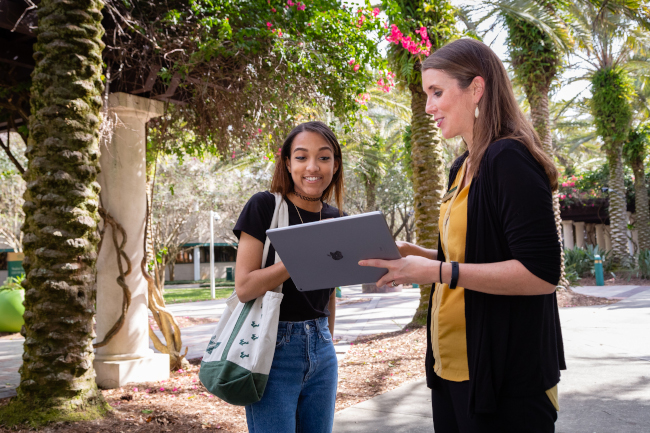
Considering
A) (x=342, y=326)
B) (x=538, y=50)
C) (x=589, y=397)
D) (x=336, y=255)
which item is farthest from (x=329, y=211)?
(x=538, y=50)

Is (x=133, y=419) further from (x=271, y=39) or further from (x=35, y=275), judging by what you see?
(x=271, y=39)

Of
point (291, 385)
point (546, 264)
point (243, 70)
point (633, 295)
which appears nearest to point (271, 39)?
point (243, 70)

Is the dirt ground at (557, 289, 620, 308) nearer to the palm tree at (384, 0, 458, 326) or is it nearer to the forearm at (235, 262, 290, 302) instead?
the palm tree at (384, 0, 458, 326)

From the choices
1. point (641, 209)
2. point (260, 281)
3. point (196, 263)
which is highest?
point (641, 209)

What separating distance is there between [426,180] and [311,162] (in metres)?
6.43

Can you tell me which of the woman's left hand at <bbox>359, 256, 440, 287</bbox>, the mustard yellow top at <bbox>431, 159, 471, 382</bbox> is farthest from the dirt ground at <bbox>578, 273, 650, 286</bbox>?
the woman's left hand at <bbox>359, 256, 440, 287</bbox>

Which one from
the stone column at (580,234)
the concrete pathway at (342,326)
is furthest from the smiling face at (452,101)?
the stone column at (580,234)

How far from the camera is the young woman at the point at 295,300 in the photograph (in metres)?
1.95

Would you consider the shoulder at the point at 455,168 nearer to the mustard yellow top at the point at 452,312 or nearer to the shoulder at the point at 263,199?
the mustard yellow top at the point at 452,312

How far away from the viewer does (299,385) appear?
204cm

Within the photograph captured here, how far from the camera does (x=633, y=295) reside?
12.4 metres

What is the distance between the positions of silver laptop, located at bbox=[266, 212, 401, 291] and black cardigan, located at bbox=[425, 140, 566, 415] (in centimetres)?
28

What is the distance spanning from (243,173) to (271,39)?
21.3m

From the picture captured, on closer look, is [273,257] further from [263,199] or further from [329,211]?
[329,211]
